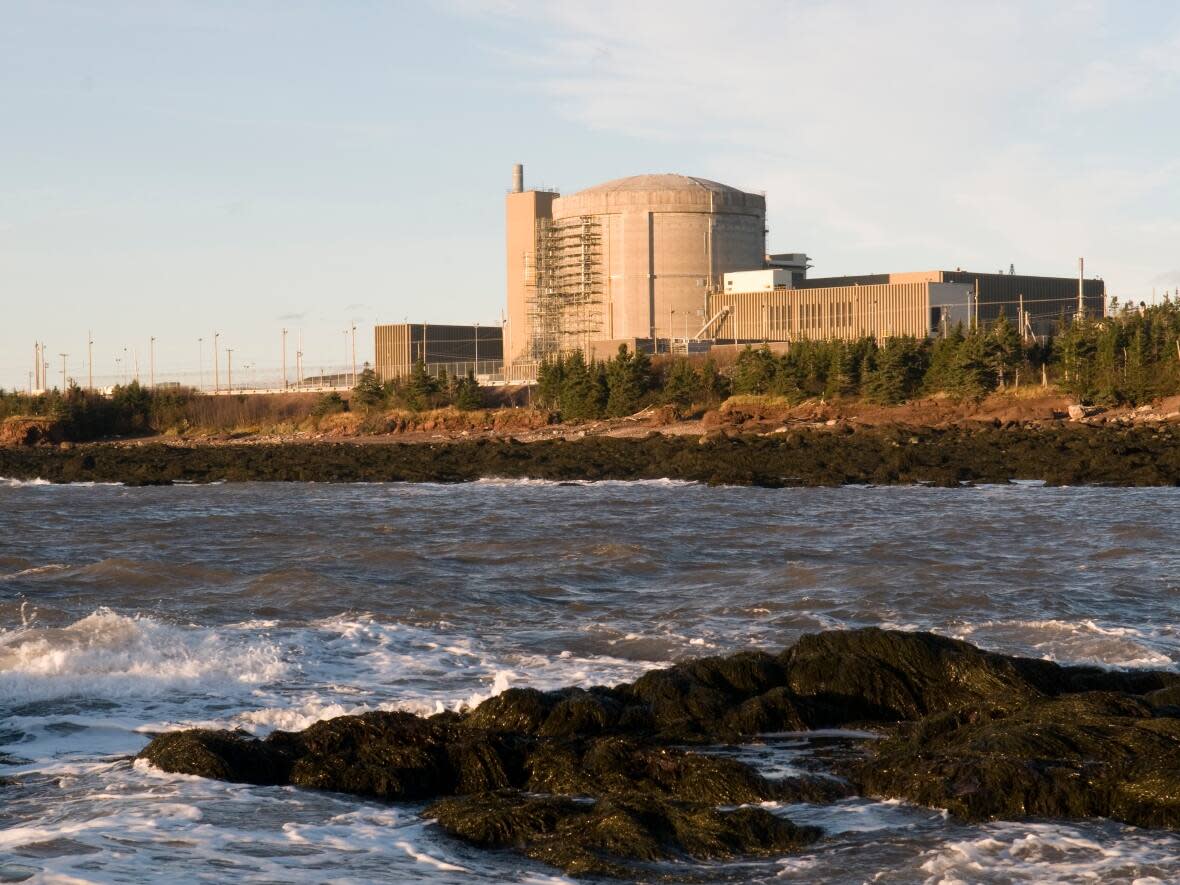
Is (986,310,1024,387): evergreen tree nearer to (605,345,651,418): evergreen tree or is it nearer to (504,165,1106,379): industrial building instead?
(605,345,651,418): evergreen tree

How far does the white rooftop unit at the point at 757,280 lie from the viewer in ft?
336

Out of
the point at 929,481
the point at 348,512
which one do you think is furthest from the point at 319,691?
the point at 929,481

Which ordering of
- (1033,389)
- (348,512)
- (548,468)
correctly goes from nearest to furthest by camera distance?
(348,512) < (548,468) < (1033,389)

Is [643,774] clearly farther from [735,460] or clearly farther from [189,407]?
[189,407]

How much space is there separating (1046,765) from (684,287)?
97.2m

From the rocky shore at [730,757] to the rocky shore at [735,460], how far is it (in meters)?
28.8

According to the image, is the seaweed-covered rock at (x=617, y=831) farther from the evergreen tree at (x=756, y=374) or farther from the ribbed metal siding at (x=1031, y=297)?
the ribbed metal siding at (x=1031, y=297)

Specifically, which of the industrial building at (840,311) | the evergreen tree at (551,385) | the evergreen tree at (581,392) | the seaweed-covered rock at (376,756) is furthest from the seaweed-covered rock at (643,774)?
the industrial building at (840,311)

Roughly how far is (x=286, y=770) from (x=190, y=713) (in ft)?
9.12

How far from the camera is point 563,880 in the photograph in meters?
8.91

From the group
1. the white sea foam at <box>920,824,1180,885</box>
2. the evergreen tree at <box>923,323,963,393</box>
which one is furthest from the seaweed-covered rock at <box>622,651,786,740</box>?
the evergreen tree at <box>923,323,963,393</box>

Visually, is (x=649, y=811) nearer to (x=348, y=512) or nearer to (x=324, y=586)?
(x=324, y=586)

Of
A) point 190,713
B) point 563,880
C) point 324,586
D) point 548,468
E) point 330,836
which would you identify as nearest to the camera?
point 563,880

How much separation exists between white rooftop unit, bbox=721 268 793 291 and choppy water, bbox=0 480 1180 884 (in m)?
63.8
